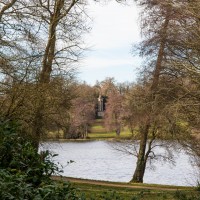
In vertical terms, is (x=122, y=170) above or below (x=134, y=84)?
below

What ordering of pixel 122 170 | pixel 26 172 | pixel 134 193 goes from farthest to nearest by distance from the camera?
pixel 122 170, pixel 134 193, pixel 26 172

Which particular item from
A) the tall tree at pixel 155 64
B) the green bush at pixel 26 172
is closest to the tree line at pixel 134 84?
the tall tree at pixel 155 64

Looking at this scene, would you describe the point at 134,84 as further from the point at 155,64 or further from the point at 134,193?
the point at 134,193

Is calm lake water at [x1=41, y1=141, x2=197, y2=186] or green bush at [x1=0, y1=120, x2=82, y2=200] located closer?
green bush at [x1=0, y1=120, x2=82, y2=200]

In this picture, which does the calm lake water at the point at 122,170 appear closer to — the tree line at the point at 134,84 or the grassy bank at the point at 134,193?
the tree line at the point at 134,84

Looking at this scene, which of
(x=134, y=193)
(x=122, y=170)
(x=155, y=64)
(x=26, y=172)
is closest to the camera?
(x=26, y=172)

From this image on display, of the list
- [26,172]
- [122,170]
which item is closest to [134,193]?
[26,172]

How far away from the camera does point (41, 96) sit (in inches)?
496

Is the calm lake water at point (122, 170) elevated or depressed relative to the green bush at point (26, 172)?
depressed

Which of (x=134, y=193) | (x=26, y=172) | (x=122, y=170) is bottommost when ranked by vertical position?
(x=122, y=170)

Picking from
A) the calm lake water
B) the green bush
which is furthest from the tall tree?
the green bush

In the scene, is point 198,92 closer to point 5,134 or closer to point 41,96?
point 41,96

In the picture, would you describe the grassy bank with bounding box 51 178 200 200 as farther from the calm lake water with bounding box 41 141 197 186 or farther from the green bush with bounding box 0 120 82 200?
the calm lake water with bounding box 41 141 197 186

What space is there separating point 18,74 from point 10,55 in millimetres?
617
